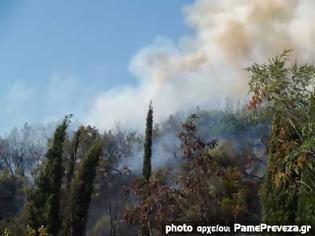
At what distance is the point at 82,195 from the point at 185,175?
8.14m

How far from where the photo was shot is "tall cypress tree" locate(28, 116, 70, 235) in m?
19.4

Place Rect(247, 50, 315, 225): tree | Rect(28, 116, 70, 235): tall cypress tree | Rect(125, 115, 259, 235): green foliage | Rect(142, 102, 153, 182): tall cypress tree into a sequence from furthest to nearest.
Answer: Rect(142, 102, 153, 182): tall cypress tree, Rect(28, 116, 70, 235): tall cypress tree, Rect(125, 115, 259, 235): green foliage, Rect(247, 50, 315, 225): tree

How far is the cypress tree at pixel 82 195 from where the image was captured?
21.3 meters

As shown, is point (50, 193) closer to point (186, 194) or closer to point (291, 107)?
point (186, 194)

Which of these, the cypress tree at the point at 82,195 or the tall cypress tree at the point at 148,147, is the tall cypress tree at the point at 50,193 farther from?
the tall cypress tree at the point at 148,147

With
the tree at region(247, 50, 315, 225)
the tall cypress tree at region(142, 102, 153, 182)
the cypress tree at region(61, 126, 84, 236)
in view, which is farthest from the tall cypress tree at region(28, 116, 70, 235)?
the tree at region(247, 50, 315, 225)

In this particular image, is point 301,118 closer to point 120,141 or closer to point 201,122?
point 120,141

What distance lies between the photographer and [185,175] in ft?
47.3

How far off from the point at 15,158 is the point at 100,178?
1269cm

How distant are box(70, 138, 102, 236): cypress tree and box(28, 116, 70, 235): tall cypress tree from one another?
1327 mm

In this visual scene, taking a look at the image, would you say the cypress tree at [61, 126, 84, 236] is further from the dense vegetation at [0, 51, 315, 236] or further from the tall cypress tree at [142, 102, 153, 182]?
the tall cypress tree at [142, 102, 153, 182]

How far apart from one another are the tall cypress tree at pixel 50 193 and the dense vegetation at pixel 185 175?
38 mm

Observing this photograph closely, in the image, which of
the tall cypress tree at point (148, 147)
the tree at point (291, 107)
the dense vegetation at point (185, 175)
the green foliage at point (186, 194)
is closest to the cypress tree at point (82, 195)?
the dense vegetation at point (185, 175)

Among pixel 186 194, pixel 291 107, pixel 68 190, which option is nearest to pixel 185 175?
pixel 186 194
